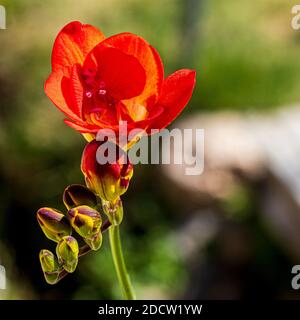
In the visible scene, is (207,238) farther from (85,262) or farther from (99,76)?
(99,76)

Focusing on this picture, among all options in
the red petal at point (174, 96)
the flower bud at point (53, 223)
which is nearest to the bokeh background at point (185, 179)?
the flower bud at point (53, 223)

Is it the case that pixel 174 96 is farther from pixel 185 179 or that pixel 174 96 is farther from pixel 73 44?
pixel 185 179

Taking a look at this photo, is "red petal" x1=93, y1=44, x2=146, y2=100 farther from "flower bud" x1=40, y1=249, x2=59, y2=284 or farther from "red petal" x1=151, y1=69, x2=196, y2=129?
"flower bud" x1=40, y1=249, x2=59, y2=284

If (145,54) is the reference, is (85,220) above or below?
below

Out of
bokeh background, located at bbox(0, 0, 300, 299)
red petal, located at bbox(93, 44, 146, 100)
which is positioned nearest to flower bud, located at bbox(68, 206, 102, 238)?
red petal, located at bbox(93, 44, 146, 100)

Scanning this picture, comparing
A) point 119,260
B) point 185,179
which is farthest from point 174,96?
point 185,179

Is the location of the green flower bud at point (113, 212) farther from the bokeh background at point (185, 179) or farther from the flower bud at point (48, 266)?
the bokeh background at point (185, 179)
